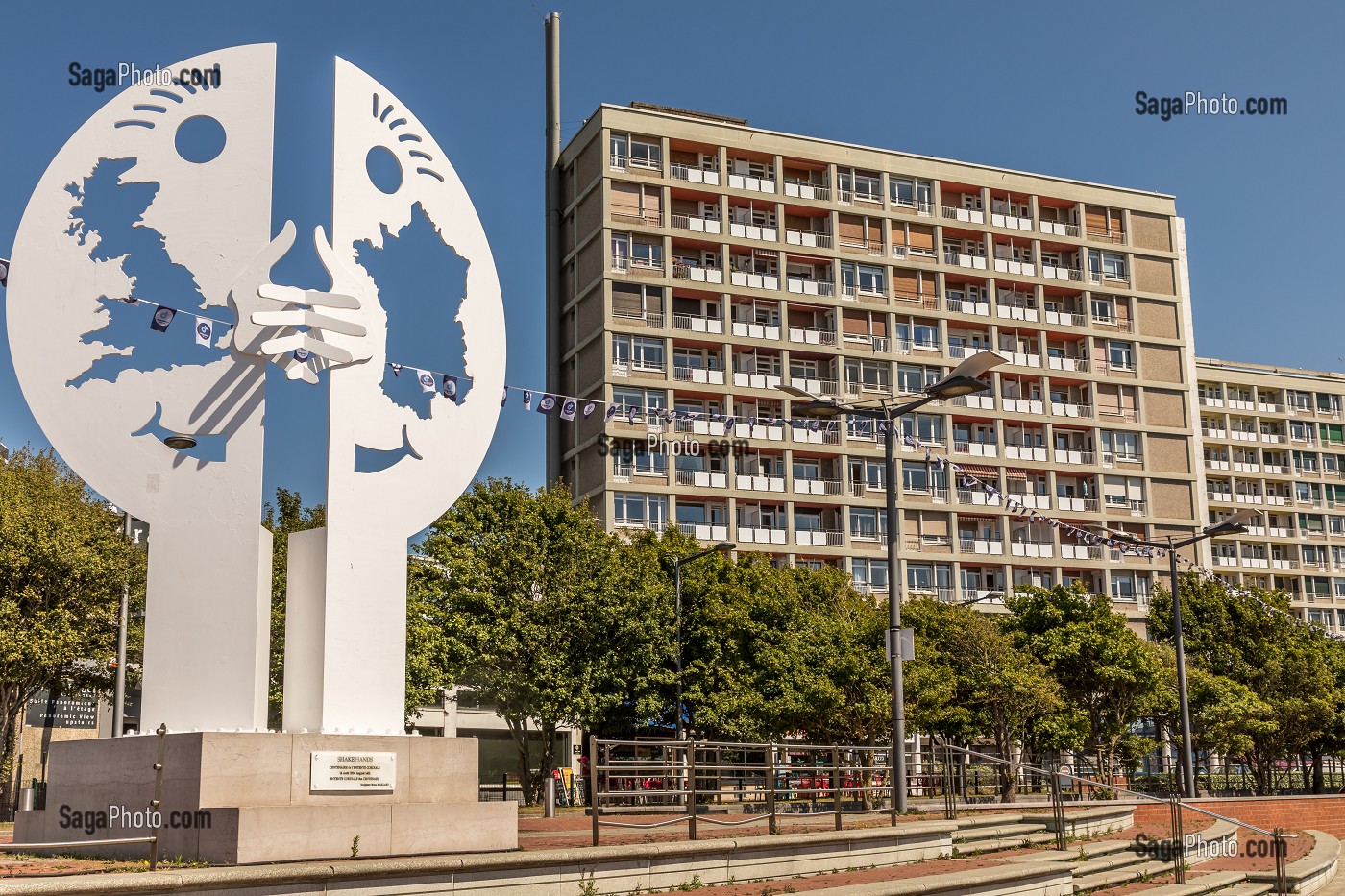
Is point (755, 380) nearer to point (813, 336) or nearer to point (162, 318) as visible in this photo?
point (813, 336)

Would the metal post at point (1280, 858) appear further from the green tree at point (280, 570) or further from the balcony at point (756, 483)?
the balcony at point (756, 483)

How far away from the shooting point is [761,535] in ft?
192

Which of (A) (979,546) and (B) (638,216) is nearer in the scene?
(B) (638,216)

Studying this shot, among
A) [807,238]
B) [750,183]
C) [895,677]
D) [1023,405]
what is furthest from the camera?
[1023,405]

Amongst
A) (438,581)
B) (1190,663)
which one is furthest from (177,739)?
(1190,663)

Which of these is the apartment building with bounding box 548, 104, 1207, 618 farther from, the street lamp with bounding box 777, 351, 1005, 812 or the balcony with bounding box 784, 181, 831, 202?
the street lamp with bounding box 777, 351, 1005, 812

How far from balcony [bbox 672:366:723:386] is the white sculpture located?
4502cm

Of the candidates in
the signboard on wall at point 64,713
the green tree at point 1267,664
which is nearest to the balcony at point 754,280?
the green tree at point 1267,664

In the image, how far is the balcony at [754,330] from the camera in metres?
60.3

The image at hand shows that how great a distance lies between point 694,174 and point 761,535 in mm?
16600

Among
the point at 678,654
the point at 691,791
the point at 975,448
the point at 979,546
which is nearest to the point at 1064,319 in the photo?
the point at 975,448

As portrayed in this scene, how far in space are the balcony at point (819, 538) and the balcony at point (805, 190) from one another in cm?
1571

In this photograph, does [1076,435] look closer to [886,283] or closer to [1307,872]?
[886,283]

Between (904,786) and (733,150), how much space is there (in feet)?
153
